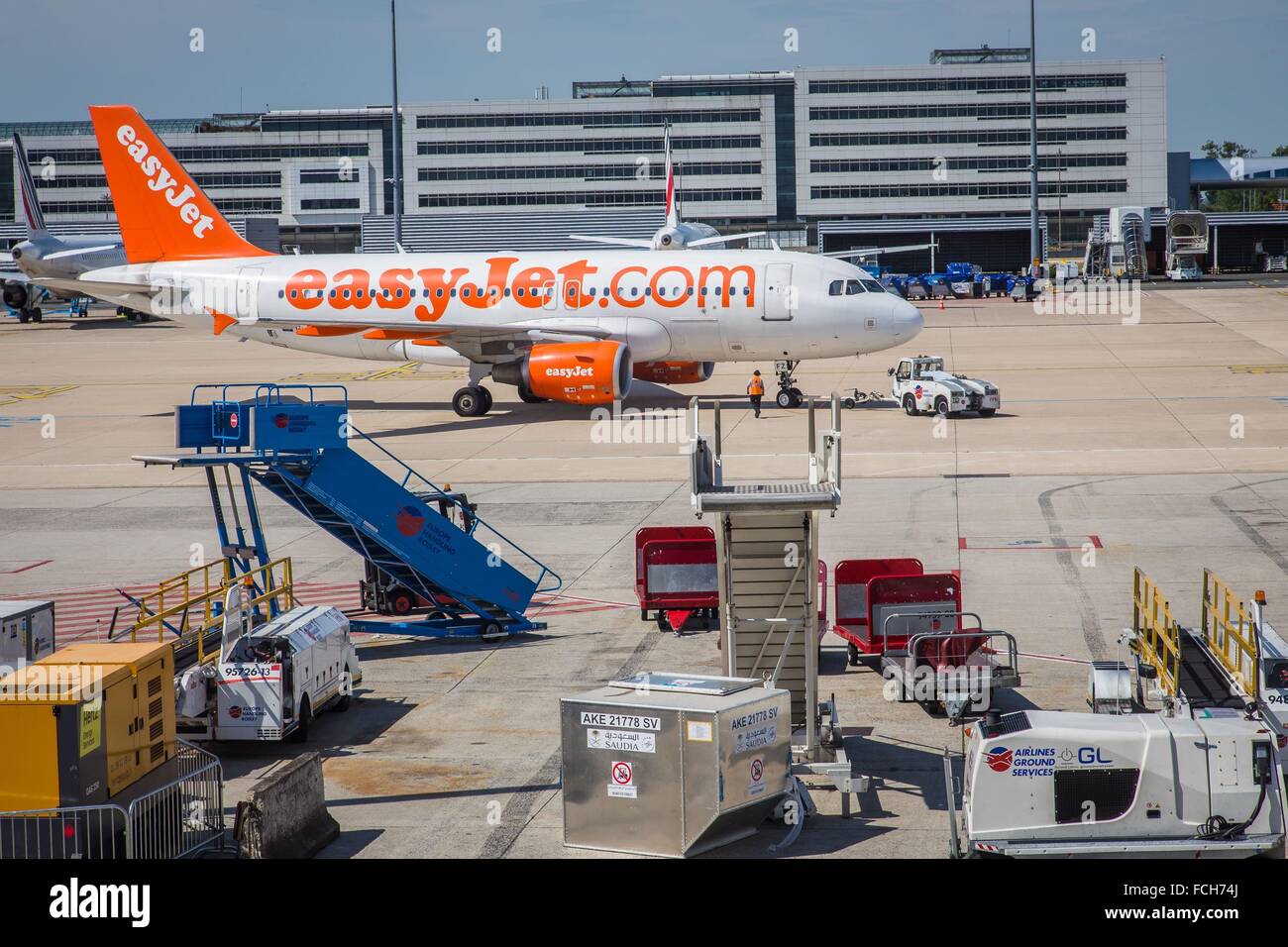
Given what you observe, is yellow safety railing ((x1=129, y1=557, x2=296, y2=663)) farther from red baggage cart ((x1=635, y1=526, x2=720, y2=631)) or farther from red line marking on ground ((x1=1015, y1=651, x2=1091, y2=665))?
red line marking on ground ((x1=1015, y1=651, x2=1091, y2=665))

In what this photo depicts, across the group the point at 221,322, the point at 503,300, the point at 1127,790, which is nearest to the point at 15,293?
the point at 221,322

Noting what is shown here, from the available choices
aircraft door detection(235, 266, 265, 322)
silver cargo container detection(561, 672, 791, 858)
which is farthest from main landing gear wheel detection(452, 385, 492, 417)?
silver cargo container detection(561, 672, 791, 858)

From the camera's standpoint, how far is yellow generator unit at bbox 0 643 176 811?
1384 cm

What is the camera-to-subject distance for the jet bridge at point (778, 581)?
1745 centimetres

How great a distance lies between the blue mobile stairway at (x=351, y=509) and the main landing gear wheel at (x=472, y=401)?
25.6 m

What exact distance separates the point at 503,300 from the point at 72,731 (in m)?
37.8

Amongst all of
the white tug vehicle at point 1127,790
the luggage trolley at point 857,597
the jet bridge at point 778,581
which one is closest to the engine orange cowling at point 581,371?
the luggage trolley at point 857,597

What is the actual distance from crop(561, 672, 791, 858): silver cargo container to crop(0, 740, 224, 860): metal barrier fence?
13.4 feet

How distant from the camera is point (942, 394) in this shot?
47406 mm

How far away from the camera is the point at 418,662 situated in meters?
23.4

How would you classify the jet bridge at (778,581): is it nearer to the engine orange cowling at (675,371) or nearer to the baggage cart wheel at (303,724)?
the baggage cart wheel at (303,724)

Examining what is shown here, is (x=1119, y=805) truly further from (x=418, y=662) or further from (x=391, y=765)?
(x=418, y=662)

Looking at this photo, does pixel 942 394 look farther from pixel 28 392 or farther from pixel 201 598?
pixel 28 392
